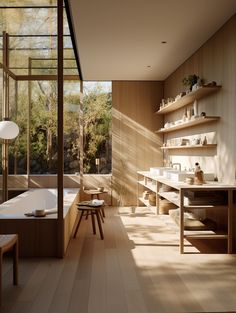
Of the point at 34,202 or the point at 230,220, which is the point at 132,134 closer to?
the point at 34,202

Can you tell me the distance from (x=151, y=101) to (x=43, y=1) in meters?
3.89

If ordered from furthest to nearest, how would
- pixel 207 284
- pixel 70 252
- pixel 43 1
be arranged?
1. pixel 43 1
2. pixel 70 252
3. pixel 207 284

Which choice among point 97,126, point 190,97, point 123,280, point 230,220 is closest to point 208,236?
point 230,220

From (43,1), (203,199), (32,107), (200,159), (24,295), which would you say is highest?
(43,1)

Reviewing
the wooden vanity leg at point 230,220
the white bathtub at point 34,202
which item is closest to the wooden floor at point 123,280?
the wooden vanity leg at point 230,220

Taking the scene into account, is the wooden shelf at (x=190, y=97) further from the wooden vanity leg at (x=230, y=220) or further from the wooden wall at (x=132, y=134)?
the wooden vanity leg at (x=230, y=220)

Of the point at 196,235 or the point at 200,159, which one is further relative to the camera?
the point at 200,159

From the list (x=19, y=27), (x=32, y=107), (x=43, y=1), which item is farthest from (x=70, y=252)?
(x=32, y=107)

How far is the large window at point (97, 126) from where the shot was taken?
7918mm

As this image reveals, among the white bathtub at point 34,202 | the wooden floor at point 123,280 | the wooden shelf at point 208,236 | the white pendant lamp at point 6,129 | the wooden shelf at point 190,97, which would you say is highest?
the wooden shelf at point 190,97

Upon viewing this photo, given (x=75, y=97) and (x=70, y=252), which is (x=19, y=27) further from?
(x=70, y=252)

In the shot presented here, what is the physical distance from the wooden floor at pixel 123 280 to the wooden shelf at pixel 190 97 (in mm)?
2031

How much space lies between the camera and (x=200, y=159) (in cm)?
540

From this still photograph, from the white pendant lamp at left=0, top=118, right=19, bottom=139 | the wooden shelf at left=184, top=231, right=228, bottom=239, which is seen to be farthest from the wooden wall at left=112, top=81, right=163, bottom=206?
the wooden shelf at left=184, top=231, right=228, bottom=239
